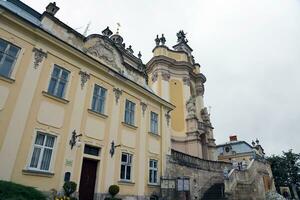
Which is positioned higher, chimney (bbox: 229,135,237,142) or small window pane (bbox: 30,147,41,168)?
chimney (bbox: 229,135,237,142)

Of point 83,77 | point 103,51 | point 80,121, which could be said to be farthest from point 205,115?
point 80,121

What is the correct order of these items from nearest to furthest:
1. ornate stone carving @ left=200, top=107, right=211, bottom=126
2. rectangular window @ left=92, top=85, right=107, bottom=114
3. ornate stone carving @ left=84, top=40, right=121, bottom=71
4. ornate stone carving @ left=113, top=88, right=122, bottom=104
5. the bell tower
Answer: rectangular window @ left=92, top=85, right=107, bottom=114 → ornate stone carving @ left=84, top=40, right=121, bottom=71 → ornate stone carving @ left=113, top=88, right=122, bottom=104 → the bell tower → ornate stone carving @ left=200, top=107, right=211, bottom=126

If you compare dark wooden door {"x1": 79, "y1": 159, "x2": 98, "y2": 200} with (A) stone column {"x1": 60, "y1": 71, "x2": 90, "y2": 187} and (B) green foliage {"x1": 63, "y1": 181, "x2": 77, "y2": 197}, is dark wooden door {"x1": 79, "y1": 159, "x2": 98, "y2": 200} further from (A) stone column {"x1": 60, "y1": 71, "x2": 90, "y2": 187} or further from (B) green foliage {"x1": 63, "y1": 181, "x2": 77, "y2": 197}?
(B) green foliage {"x1": 63, "y1": 181, "x2": 77, "y2": 197}

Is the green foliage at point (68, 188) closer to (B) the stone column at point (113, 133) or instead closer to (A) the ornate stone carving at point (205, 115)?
(B) the stone column at point (113, 133)

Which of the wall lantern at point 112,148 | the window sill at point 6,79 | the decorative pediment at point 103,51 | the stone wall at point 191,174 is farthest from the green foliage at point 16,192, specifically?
the stone wall at point 191,174

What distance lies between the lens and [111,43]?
50.7ft

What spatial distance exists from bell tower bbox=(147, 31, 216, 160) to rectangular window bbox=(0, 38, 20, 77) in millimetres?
19186

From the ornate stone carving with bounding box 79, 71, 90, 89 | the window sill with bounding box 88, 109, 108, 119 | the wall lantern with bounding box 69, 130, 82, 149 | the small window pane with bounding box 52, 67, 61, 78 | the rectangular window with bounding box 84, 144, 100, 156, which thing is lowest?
the rectangular window with bounding box 84, 144, 100, 156

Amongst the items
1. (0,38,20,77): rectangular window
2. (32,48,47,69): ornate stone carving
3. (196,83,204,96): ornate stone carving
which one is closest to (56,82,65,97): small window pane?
(32,48,47,69): ornate stone carving

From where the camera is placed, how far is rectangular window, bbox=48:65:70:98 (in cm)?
1131

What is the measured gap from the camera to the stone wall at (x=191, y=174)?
1519 centimetres

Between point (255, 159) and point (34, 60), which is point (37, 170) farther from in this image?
point (255, 159)

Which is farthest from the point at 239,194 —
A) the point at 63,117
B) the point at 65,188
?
the point at 63,117

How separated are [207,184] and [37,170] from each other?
13.7m
